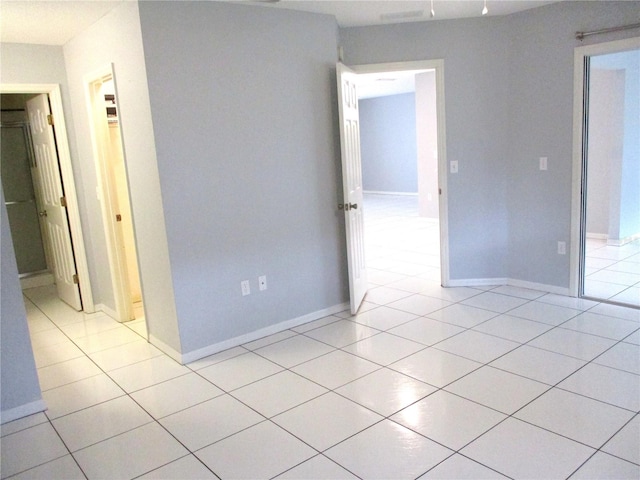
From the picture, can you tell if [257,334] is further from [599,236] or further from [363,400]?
[599,236]

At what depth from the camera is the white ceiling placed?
3.12 metres

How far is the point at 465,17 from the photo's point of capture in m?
4.23

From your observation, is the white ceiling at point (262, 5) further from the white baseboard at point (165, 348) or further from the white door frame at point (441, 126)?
the white baseboard at point (165, 348)

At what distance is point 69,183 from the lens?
4418mm

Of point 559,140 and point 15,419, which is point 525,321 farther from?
point 15,419

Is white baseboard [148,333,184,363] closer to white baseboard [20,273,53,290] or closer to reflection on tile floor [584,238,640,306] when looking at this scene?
white baseboard [20,273,53,290]

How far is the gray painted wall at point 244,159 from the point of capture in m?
3.19

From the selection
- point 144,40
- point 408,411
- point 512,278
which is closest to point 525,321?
point 512,278

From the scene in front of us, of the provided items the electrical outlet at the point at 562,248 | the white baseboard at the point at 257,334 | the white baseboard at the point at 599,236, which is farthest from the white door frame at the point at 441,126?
the white baseboard at the point at 599,236

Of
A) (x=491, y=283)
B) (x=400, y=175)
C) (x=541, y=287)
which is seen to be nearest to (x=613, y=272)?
Answer: (x=541, y=287)

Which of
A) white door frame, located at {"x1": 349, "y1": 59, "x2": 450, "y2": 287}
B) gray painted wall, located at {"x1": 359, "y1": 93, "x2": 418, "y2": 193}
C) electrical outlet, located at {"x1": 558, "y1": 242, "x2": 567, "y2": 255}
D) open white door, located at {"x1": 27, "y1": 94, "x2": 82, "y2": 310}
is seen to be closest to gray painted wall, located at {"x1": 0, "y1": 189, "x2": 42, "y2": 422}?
open white door, located at {"x1": 27, "y1": 94, "x2": 82, "y2": 310}

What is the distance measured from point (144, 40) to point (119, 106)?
0.60 metres

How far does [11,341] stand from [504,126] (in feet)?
13.4

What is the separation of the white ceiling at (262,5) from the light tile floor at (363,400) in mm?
2349
